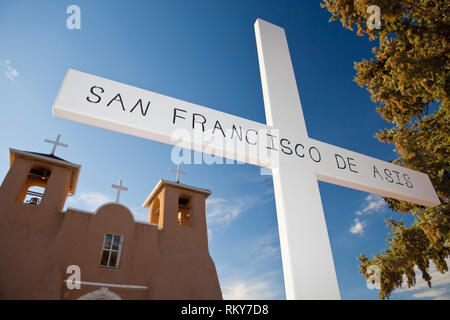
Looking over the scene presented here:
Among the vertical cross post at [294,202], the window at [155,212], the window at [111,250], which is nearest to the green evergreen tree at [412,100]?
the vertical cross post at [294,202]

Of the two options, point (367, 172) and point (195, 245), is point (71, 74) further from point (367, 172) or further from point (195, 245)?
point (195, 245)

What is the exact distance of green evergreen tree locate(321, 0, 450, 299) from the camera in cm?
357

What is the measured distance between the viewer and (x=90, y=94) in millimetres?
1371

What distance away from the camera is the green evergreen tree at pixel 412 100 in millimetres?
3568

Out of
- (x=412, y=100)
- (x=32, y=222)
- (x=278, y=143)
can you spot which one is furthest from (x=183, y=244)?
(x=278, y=143)

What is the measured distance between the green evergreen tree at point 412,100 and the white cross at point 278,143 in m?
2.12

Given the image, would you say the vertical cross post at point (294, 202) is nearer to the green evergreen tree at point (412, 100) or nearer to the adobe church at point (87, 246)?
the green evergreen tree at point (412, 100)

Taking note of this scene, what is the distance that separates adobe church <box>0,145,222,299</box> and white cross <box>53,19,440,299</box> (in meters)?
9.09

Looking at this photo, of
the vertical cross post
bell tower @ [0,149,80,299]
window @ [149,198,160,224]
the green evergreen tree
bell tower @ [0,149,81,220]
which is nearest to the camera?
the vertical cross post

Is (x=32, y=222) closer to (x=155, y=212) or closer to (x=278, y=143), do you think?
(x=155, y=212)

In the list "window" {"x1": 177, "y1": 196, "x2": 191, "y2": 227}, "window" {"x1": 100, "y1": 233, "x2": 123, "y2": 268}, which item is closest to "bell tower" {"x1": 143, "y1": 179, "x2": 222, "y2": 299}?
"window" {"x1": 177, "y1": 196, "x2": 191, "y2": 227}

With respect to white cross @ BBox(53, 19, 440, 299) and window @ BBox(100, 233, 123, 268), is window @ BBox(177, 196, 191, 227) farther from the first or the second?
white cross @ BBox(53, 19, 440, 299)

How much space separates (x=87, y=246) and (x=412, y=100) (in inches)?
416

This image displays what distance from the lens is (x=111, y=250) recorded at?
1015 centimetres
